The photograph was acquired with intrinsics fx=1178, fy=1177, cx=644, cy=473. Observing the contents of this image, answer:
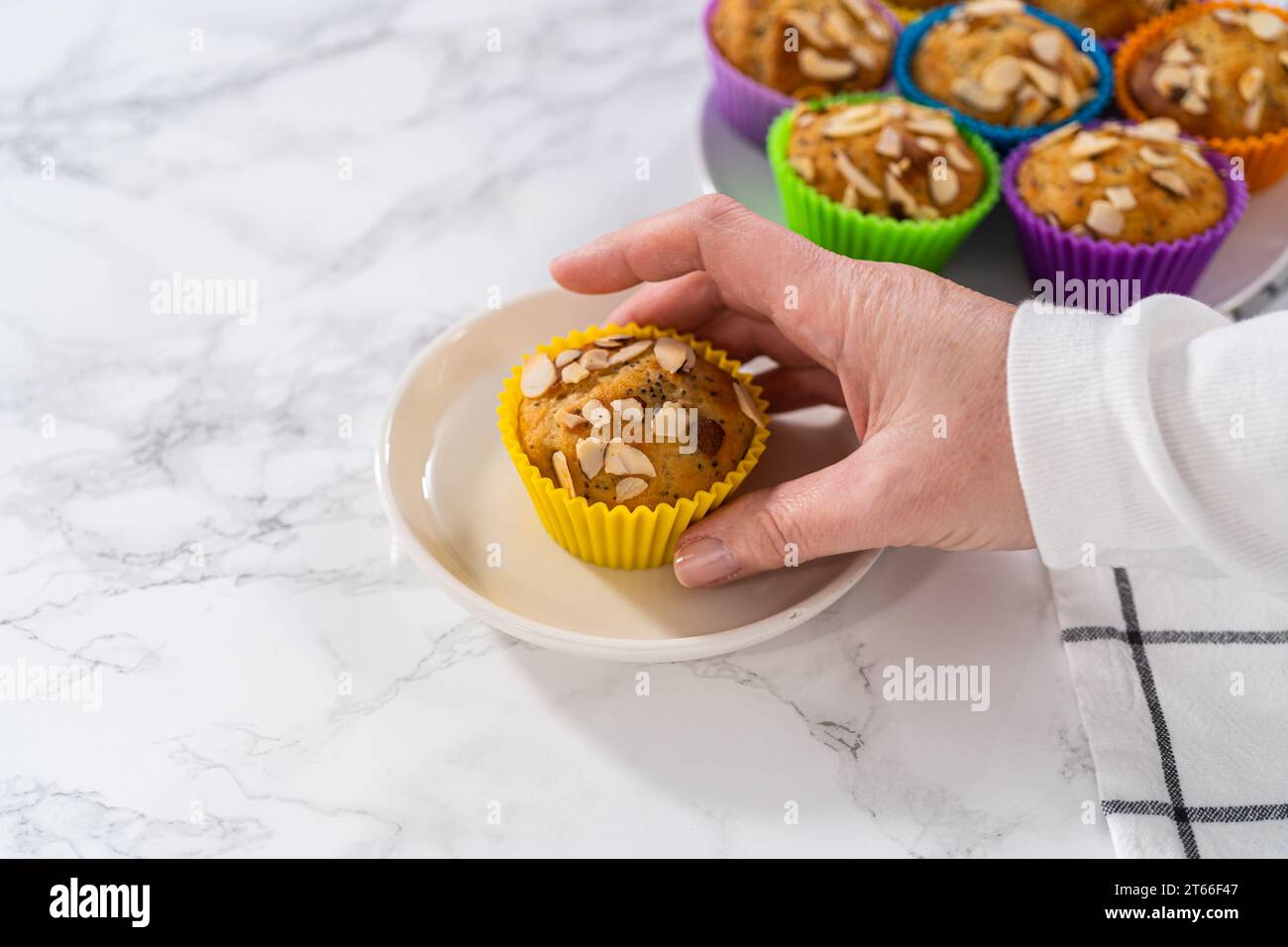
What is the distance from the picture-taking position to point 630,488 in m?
1.57

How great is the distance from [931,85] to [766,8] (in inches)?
14.3

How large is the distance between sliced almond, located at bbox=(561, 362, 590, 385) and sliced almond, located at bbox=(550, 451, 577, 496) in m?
0.12

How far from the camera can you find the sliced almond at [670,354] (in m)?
1.67

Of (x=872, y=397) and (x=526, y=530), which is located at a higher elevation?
(x=872, y=397)

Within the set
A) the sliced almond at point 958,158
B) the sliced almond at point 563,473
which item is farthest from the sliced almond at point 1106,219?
the sliced almond at point 563,473

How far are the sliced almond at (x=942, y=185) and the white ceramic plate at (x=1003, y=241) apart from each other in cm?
18

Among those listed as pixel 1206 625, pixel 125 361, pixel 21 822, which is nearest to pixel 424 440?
pixel 125 361

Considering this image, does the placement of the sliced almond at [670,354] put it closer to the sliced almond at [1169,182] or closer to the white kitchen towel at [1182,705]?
the white kitchen towel at [1182,705]

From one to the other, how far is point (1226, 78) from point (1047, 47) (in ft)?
1.11

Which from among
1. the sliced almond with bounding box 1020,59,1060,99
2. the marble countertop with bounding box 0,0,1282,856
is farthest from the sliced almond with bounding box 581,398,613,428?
the sliced almond with bounding box 1020,59,1060,99

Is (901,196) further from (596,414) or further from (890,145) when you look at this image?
(596,414)

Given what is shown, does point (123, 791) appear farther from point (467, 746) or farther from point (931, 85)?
point (931, 85)

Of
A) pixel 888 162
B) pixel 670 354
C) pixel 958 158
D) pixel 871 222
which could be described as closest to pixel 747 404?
pixel 670 354

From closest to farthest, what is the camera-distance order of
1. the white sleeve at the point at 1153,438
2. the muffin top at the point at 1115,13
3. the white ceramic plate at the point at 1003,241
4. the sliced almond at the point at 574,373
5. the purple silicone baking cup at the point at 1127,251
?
1. the white sleeve at the point at 1153,438
2. the sliced almond at the point at 574,373
3. the purple silicone baking cup at the point at 1127,251
4. the white ceramic plate at the point at 1003,241
5. the muffin top at the point at 1115,13
